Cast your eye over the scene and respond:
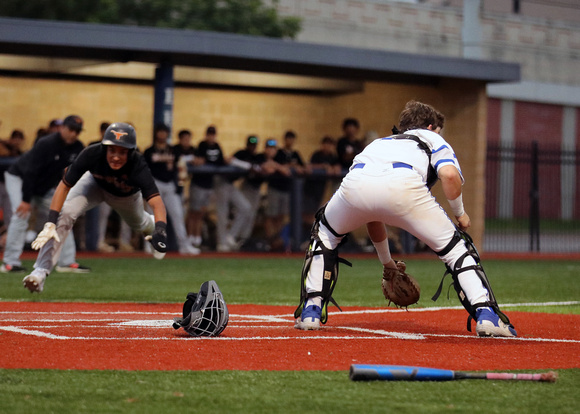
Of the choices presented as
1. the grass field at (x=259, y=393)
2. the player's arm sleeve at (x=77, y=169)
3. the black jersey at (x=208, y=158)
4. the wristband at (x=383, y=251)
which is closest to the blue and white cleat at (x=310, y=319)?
the wristband at (x=383, y=251)

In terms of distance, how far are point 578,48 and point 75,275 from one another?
110ft

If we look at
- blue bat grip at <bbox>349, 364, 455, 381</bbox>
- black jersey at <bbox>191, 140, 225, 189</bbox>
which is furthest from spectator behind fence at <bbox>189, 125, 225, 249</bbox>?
blue bat grip at <bbox>349, 364, 455, 381</bbox>

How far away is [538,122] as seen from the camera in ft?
128

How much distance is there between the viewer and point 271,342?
6707 mm

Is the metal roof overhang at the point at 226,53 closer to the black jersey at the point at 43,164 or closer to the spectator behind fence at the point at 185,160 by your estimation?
the spectator behind fence at the point at 185,160

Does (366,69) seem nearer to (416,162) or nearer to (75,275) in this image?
(75,275)

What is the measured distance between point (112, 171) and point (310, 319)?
2.71 metres

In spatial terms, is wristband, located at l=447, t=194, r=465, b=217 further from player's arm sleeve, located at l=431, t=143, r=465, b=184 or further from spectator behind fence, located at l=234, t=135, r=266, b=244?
spectator behind fence, located at l=234, t=135, r=266, b=244

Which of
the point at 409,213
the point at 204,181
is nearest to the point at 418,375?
the point at 409,213

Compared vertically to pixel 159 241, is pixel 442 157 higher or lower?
higher

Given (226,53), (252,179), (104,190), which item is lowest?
(104,190)

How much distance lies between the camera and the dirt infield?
5812 mm

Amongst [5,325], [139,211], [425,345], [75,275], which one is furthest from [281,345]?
[75,275]

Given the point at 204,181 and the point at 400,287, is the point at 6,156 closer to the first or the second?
the point at 204,181
